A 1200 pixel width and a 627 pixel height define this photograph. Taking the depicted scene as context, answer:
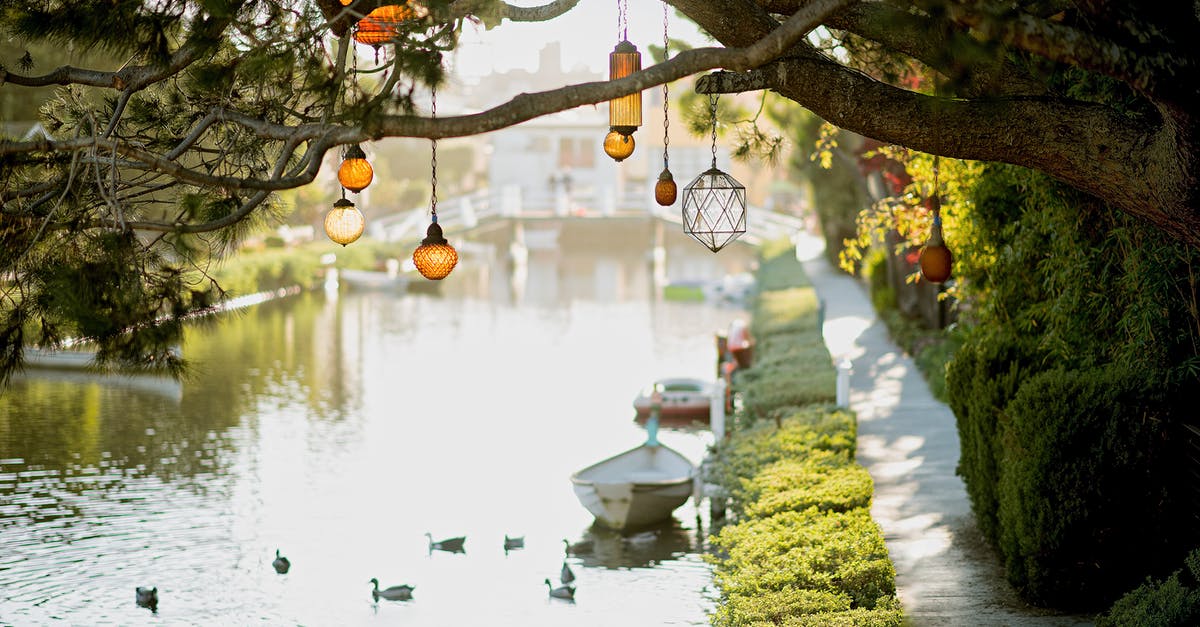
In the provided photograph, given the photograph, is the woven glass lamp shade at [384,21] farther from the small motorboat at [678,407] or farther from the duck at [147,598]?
the small motorboat at [678,407]

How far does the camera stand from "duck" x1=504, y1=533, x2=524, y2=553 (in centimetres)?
1380

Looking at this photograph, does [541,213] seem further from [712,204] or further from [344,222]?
[344,222]

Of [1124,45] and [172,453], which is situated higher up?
[1124,45]

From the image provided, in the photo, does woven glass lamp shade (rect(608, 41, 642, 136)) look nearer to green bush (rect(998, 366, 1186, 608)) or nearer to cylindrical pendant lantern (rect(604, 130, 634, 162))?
cylindrical pendant lantern (rect(604, 130, 634, 162))

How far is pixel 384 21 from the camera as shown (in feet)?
22.1

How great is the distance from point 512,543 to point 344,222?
615 cm

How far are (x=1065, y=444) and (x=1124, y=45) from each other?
339cm

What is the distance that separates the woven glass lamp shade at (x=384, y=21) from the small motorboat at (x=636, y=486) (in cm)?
807

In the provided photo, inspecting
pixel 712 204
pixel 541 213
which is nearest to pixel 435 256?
pixel 712 204

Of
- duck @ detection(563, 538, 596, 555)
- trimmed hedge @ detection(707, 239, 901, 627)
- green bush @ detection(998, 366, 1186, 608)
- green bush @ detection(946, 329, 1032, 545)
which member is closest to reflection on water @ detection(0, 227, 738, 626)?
duck @ detection(563, 538, 596, 555)

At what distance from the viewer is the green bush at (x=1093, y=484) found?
8578 millimetres

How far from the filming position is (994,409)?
10.3 m

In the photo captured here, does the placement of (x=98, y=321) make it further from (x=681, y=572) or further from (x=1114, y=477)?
(x=681, y=572)

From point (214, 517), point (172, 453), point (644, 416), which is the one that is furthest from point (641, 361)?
point (214, 517)
